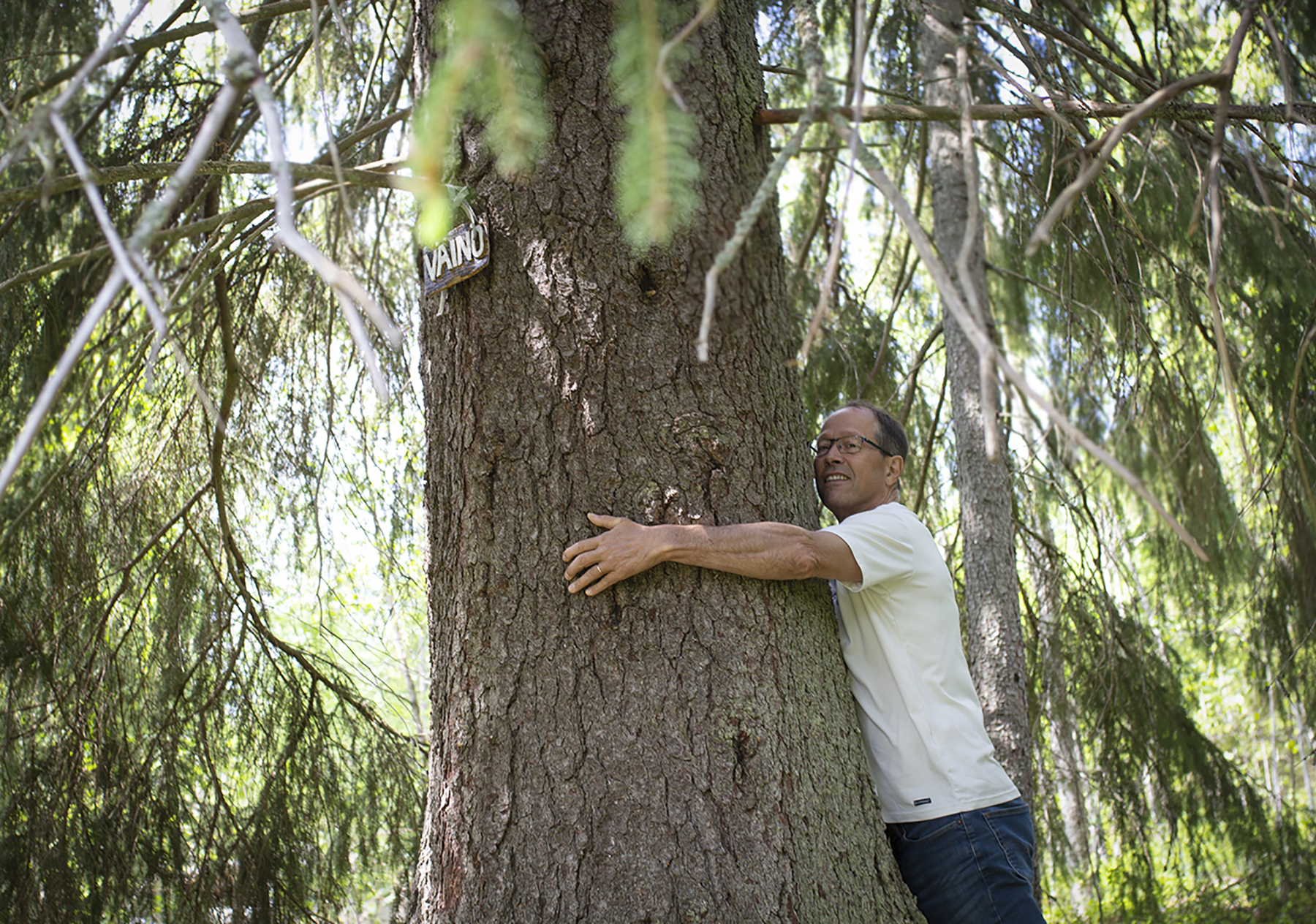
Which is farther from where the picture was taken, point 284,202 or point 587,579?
point 587,579

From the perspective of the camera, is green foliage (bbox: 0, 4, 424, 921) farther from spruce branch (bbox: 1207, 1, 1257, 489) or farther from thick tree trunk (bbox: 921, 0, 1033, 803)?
thick tree trunk (bbox: 921, 0, 1033, 803)

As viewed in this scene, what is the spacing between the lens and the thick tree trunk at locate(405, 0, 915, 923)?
1539 mm

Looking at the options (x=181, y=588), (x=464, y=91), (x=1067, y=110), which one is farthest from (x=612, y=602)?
(x=181, y=588)

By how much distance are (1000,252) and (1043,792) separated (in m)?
3.03

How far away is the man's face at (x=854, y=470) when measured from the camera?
2314 mm

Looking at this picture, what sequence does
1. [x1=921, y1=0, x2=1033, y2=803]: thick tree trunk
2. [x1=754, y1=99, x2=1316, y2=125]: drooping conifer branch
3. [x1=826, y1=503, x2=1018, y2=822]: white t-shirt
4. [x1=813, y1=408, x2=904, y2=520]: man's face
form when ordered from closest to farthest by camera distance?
[x1=754, y1=99, x2=1316, y2=125]: drooping conifer branch < [x1=826, y1=503, x2=1018, y2=822]: white t-shirt < [x1=813, y1=408, x2=904, y2=520]: man's face < [x1=921, y1=0, x2=1033, y2=803]: thick tree trunk

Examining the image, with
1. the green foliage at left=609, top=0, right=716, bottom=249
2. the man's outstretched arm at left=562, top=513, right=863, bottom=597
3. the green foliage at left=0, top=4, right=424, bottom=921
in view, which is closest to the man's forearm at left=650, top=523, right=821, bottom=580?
the man's outstretched arm at left=562, top=513, right=863, bottom=597

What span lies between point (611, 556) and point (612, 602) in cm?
9

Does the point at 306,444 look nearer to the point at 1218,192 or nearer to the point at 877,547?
the point at 877,547

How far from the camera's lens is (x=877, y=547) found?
192 centimetres

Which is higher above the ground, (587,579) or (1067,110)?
(1067,110)

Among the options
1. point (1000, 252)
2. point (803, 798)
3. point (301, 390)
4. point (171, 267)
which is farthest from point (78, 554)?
point (1000, 252)

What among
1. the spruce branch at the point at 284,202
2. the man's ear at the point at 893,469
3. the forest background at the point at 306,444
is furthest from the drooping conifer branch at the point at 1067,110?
the spruce branch at the point at 284,202

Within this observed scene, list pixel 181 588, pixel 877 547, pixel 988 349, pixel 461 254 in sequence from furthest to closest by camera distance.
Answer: pixel 181 588
pixel 877 547
pixel 461 254
pixel 988 349
